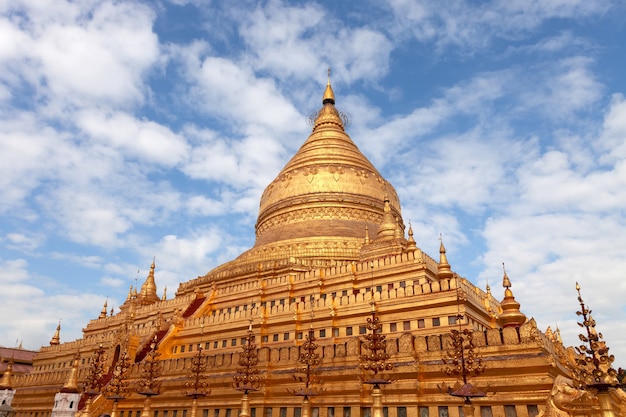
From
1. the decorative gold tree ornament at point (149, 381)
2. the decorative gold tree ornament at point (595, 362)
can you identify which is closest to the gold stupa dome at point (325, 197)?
the decorative gold tree ornament at point (149, 381)

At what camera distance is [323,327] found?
102ft

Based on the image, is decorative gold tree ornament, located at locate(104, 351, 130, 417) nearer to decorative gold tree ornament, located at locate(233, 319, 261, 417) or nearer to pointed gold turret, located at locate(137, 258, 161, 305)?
decorative gold tree ornament, located at locate(233, 319, 261, 417)

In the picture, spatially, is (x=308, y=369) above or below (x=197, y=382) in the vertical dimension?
above

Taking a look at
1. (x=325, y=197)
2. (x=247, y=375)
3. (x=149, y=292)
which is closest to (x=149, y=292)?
(x=149, y=292)

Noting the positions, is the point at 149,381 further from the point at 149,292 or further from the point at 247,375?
the point at 149,292

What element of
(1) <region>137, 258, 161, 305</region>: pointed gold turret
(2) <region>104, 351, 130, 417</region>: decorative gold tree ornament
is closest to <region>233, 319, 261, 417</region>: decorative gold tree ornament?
(2) <region>104, 351, 130, 417</region>: decorative gold tree ornament

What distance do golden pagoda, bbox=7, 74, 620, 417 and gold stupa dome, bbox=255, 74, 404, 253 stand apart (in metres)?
0.17

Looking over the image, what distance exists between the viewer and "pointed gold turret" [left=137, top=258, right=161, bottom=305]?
52144mm

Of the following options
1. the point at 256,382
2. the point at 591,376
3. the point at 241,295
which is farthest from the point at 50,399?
the point at 591,376

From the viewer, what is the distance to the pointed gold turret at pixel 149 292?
52.1m

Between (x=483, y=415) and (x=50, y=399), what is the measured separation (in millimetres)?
32065

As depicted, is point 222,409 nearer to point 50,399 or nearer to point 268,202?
point 50,399

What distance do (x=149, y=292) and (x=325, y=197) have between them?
891 inches

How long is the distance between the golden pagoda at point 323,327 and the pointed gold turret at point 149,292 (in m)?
0.20
